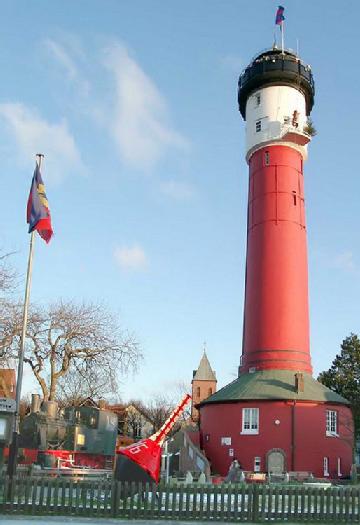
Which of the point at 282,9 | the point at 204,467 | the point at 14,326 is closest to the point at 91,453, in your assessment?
the point at 204,467

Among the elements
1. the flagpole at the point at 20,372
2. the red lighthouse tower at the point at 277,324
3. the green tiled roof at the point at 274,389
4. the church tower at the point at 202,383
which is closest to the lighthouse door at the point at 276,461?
the red lighthouse tower at the point at 277,324

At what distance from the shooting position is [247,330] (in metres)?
43.6

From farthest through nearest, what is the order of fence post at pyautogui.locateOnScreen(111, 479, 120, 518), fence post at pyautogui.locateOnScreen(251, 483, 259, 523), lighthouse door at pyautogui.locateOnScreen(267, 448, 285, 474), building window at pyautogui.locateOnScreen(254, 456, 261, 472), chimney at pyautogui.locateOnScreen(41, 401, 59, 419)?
chimney at pyautogui.locateOnScreen(41, 401, 59, 419) → building window at pyautogui.locateOnScreen(254, 456, 261, 472) → lighthouse door at pyautogui.locateOnScreen(267, 448, 285, 474) → fence post at pyautogui.locateOnScreen(251, 483, 259, 523) → fence post at pyautogui.locateOnScreen(111, 479, 120, 518)

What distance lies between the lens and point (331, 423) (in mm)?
40125

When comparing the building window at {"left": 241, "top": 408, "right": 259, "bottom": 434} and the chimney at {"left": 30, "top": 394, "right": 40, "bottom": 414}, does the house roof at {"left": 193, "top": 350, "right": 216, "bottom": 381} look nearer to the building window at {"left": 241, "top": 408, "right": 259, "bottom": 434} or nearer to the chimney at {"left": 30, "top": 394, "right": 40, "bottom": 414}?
the chimney at {"left": 30, "top": 394, "right": 40, "bottom": 414}

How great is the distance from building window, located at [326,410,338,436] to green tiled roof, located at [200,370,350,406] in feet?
2.74

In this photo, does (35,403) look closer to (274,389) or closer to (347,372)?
(274,389)

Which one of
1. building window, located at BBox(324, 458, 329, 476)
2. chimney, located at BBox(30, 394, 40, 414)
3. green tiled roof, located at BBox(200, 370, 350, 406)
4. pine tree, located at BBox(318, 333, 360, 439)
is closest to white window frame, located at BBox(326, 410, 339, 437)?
green tiled roof, located at BBox(200, 370, 350, 406)

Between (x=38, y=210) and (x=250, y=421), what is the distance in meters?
23.2

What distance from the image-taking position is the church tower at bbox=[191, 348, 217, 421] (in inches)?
3656

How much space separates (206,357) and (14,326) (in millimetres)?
69228

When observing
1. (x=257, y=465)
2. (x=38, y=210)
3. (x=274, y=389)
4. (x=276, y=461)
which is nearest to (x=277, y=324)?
(x=274, y=389)

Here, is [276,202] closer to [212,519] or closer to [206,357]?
[212,519]

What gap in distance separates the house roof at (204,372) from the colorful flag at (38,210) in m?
74.9
